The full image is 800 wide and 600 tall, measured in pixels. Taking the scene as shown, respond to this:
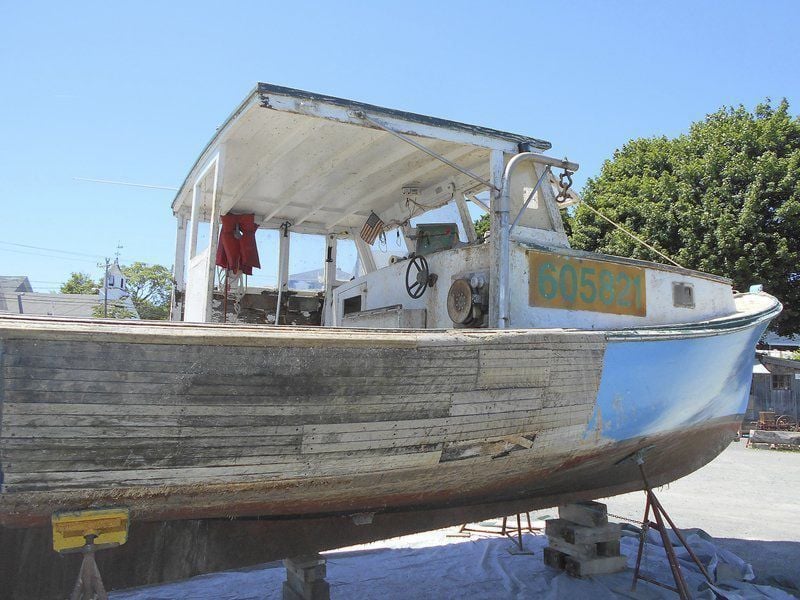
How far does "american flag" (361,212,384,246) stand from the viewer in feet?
20.0

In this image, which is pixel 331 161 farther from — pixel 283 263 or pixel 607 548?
pixel 607 548

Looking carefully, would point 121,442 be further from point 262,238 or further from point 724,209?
point 724,209

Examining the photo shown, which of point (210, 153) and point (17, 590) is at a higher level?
point (210, 153)

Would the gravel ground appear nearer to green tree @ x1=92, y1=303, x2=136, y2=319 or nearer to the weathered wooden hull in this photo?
the weathered wooden hull

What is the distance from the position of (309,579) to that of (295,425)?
199cm

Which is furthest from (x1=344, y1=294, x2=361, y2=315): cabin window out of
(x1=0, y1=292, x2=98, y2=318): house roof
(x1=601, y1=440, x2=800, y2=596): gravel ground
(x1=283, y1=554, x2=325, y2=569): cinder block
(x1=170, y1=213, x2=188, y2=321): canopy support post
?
(x1=0, y1=292, x2=98, y2=318): house roof

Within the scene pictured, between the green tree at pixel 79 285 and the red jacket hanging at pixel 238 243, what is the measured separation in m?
38.1

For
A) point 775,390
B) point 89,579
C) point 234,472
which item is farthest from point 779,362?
point 89,579

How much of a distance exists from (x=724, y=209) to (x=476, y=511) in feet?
42.6

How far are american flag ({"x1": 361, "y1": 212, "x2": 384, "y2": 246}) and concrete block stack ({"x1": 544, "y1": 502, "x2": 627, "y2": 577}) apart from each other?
317 cm

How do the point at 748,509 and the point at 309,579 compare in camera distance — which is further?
the point at 748,509

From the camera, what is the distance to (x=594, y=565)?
4.73m

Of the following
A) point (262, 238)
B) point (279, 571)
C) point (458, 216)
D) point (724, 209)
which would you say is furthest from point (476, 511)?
point (724, 209)

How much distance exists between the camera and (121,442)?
2.21 m
